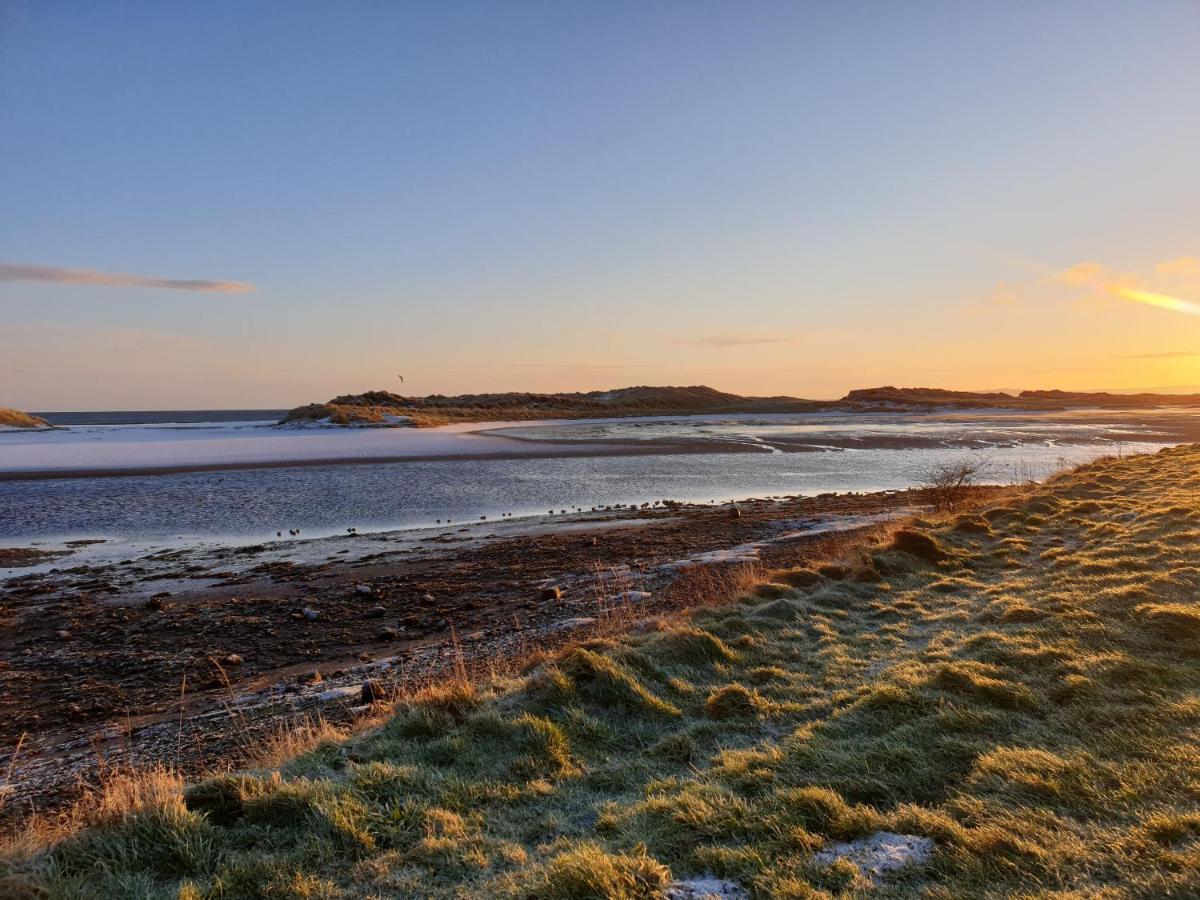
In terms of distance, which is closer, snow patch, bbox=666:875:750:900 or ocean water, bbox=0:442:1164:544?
snow patch, bbox=666:875:750:900

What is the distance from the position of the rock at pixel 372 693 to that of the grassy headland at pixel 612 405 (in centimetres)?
7556

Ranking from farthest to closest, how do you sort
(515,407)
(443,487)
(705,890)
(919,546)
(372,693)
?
(515,407) < (443,487) < (919,546) < (372,693) < (705,890)

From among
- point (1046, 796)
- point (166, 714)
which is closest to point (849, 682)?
point (1046, 796)

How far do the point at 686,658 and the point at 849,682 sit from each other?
1993mm

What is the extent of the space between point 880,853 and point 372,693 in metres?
6.44

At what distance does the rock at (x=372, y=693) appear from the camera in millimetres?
8656

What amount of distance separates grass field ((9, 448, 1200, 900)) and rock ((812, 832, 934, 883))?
0.05 meters

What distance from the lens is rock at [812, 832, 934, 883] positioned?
4.38m

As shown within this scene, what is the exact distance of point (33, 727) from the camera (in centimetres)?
873

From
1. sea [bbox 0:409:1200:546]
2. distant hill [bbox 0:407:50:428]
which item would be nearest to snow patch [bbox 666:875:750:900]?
sea [bbox 0:409:1200:546]

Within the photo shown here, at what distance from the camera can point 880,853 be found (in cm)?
454

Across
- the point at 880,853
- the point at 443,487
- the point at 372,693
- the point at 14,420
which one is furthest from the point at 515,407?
the point at 880,853

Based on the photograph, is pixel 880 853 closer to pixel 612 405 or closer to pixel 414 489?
pixel 414 489

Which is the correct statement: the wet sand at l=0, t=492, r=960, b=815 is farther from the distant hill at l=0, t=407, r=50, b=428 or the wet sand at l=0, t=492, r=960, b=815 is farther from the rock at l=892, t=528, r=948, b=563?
the distant hill at l=0, t=407, r=50, b=428
